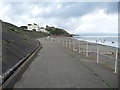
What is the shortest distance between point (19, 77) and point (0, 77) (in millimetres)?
1180

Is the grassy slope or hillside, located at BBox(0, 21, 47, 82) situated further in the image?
the grassy slope

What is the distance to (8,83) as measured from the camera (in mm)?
5039

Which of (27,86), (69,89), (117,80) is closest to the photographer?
(69,89)

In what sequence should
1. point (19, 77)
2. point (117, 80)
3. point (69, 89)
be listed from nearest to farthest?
point (69, 89) → point (117, 80) → point (19, 77)

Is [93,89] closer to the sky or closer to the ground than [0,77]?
closer to the ground

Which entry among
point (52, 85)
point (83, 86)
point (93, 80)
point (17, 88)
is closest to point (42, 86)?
point (52, 85)

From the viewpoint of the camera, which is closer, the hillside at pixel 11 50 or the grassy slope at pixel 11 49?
the hillside at pixel 11 50

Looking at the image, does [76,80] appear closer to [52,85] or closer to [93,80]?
[93,80]

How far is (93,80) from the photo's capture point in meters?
5.84

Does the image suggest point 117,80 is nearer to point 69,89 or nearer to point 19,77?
point 69,89

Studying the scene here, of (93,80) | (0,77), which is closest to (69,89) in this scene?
(93,80)

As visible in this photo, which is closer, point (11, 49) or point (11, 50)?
point (11, 50)

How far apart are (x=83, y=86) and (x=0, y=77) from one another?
2544 millimetres

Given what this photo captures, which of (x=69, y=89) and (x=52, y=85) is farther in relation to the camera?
(x=52, y=85)
